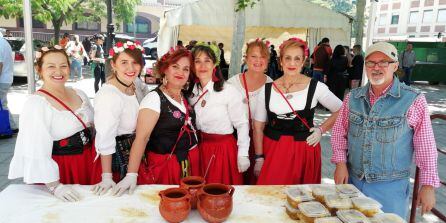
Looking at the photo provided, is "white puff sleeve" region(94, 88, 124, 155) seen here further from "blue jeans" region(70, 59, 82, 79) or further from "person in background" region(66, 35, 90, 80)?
"blue jeans" region(70, 59, 82, 79)

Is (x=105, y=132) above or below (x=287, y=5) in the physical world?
below

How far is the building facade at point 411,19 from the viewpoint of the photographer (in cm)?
3825

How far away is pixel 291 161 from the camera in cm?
277

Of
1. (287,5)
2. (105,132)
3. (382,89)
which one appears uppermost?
(287,5)

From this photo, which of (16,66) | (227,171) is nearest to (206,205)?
(227,171)

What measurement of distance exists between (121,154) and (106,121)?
12.3 inches

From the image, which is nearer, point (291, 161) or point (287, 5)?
point (291, 161)

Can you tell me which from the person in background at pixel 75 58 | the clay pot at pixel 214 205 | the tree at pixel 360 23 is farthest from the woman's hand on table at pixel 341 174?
the person in background at pixel 75 58

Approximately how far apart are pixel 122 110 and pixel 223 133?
0.80 m

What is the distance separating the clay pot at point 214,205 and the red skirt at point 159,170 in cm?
75

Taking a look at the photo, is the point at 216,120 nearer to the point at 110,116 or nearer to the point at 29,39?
the point at 110,116

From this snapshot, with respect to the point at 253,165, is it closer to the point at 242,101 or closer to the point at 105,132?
the point at 242,101

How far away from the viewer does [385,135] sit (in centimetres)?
222

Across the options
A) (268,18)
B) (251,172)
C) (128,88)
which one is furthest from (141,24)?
(128,88)
